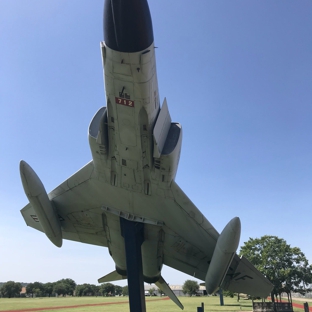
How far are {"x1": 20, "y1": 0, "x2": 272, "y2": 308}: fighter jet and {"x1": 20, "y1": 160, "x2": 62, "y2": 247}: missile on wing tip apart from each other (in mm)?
33

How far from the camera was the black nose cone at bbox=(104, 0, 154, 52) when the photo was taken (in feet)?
21.6

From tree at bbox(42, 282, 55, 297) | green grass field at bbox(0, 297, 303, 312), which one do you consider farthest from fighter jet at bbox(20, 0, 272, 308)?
tree at bbox(42, 282, 55, 297)

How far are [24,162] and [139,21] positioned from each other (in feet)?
19.4

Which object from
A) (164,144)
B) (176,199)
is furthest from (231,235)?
(164,144)

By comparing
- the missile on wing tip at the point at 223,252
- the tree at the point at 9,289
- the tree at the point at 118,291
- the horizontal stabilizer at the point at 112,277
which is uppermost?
the missile on wing tip at the point at 223,252

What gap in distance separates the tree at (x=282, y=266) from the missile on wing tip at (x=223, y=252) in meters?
23.5

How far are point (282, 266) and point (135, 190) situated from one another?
27263mm

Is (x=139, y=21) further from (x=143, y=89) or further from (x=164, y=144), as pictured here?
(x=164, y=144)

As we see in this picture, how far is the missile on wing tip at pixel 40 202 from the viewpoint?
31.6 ft

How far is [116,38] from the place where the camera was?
705cm

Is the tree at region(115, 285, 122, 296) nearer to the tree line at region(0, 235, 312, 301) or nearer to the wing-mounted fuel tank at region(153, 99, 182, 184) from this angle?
the tree line at region(0, 235, 312, 301)

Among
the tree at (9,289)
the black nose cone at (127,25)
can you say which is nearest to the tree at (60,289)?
the tree at (9,289)

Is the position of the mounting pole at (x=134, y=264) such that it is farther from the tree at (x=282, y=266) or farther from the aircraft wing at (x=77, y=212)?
the tree at (x=282, y=266)

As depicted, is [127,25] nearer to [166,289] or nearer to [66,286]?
[166,289]
